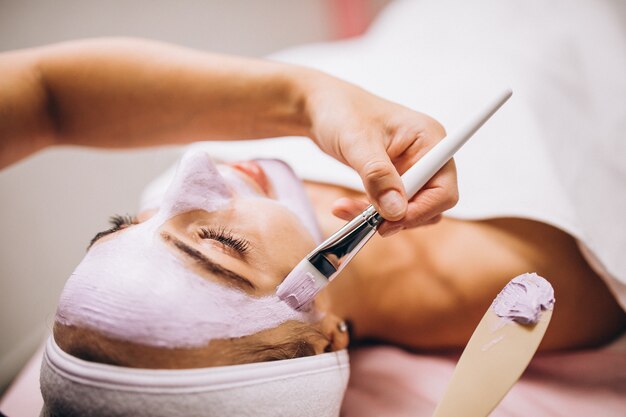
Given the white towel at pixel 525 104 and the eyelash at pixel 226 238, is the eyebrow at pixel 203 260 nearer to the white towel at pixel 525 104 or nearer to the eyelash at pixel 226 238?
the eyelash at pixel 226 238

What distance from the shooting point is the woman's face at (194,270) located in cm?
36

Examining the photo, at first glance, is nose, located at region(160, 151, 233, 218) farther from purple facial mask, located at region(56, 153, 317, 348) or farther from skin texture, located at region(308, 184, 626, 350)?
skin texture, located at region(308, 184, 626, 350)

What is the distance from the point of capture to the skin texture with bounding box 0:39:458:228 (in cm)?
55

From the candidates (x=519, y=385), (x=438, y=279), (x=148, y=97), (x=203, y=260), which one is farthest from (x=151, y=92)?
(x=519, y=385)

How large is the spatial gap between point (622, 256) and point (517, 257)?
0.38ft

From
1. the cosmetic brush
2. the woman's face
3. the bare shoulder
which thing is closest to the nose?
the woman's face

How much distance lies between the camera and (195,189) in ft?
1.42

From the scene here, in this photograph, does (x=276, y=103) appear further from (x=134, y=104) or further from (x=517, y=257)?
(x=517, y=257)

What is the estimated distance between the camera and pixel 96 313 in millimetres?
358

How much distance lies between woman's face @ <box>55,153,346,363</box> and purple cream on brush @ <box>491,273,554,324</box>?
18cm

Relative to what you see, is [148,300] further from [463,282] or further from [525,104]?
[525,104]

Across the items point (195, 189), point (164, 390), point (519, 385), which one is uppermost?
point (195, 189)

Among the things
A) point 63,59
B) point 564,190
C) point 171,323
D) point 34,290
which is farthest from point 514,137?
point 34,290

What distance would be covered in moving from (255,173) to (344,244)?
18 centimetres
